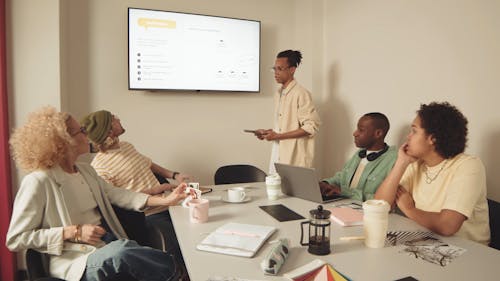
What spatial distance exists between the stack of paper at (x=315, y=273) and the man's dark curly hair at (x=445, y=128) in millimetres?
891

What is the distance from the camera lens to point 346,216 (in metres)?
1.48

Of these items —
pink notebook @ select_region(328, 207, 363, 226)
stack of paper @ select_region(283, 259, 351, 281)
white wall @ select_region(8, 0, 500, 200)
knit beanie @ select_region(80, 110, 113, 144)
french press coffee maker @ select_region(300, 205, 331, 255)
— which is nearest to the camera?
stack of paper @ select_region(283, 259, 351, 281)

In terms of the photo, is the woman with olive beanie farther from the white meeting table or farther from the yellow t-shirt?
the yellow t-shirt

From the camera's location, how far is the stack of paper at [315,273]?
0.96m

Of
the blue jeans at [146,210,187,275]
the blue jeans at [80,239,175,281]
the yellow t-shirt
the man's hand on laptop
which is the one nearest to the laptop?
the man's hand on laptop

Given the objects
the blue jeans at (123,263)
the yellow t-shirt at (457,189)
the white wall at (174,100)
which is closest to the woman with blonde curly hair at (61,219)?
the blue jeans at (123,263)

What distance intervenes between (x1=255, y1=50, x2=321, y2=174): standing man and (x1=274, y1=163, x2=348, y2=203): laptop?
1.00 meters

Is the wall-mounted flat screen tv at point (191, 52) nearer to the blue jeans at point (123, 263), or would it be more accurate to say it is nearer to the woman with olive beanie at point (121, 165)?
the woman with olive beanie at point (121, 165)

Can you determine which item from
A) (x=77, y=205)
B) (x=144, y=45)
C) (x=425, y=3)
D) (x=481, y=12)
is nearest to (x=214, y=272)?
(x=77, y=205)

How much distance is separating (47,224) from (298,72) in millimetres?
2897

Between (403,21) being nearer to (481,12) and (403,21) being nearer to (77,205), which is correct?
(481,12)

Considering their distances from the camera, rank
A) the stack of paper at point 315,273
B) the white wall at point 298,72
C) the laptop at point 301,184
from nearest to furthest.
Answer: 1. the stack of paper at point 315,273
2. the laptop at point 301,184
3. the white wall at point 298,72

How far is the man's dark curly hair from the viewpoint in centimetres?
151

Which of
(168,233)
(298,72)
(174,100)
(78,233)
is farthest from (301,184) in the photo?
(298,72)
